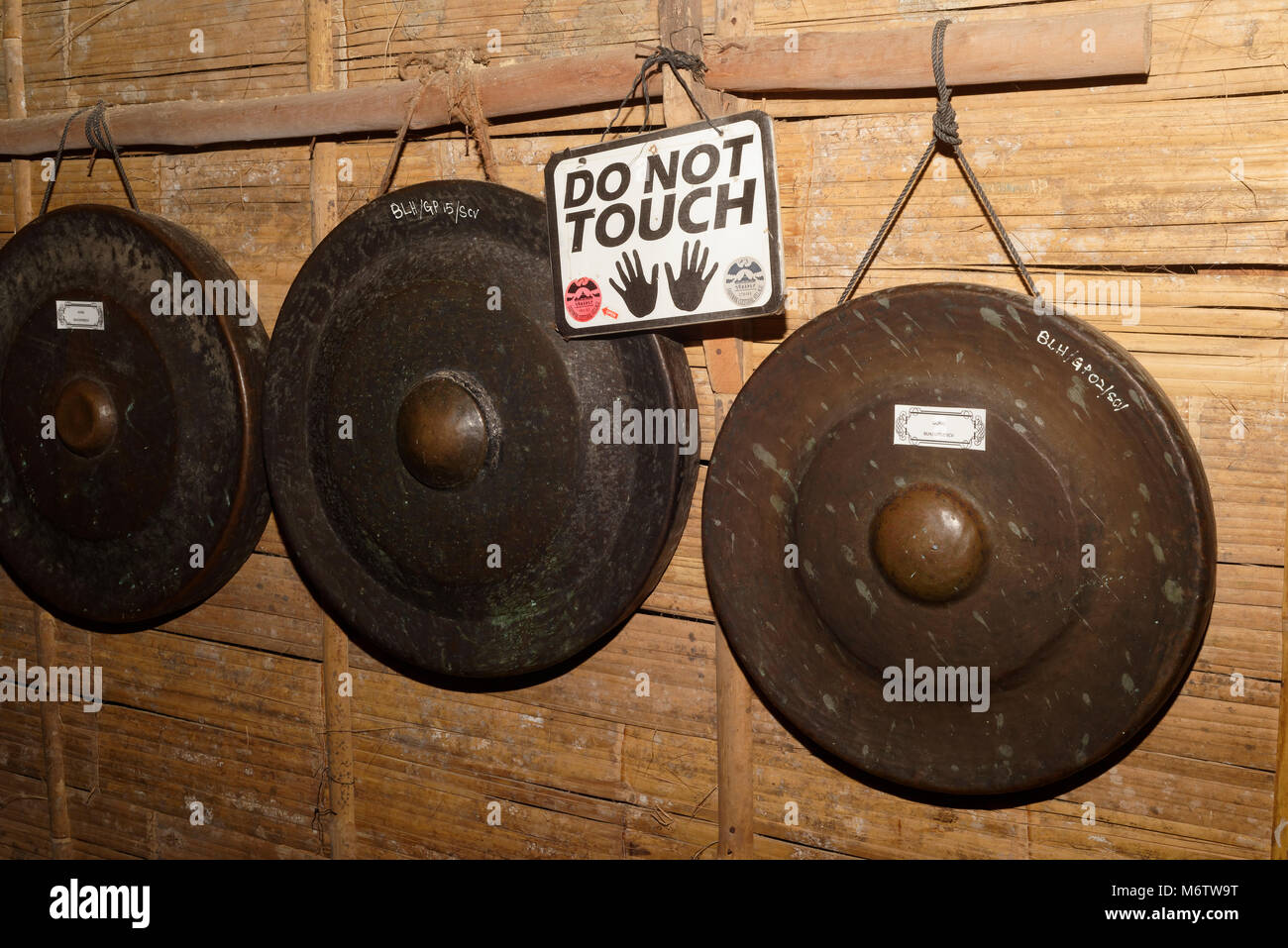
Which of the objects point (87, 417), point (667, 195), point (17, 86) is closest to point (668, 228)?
point (667, 195)

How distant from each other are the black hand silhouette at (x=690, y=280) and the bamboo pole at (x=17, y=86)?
1.71 metres

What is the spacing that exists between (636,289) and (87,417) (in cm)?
126

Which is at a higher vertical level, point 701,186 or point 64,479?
point 701,186

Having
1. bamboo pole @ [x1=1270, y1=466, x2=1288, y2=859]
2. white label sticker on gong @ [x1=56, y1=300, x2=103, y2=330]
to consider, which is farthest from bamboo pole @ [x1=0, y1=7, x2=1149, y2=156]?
bamboo pole @ [x1=1270, y1=466, x2=1288, y2=859]

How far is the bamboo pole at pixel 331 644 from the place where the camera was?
2.09 m

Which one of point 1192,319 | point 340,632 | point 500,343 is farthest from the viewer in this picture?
point 340,632

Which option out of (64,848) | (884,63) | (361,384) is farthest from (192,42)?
(64,848)

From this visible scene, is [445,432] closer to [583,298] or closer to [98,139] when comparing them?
[583,298]

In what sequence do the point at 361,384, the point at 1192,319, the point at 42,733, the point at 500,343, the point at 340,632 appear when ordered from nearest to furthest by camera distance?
the point at 1192,319, the point at 500,343, the point at 361,384, the point at 340,632, the point at 42,733

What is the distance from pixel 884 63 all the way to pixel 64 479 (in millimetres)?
1834

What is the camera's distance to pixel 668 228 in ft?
5.34

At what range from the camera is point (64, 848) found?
2631mm

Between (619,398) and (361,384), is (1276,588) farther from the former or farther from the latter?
(361,384)

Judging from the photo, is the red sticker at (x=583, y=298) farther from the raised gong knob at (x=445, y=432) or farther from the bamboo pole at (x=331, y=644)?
the bamboo pole at (x=331, y=644)
